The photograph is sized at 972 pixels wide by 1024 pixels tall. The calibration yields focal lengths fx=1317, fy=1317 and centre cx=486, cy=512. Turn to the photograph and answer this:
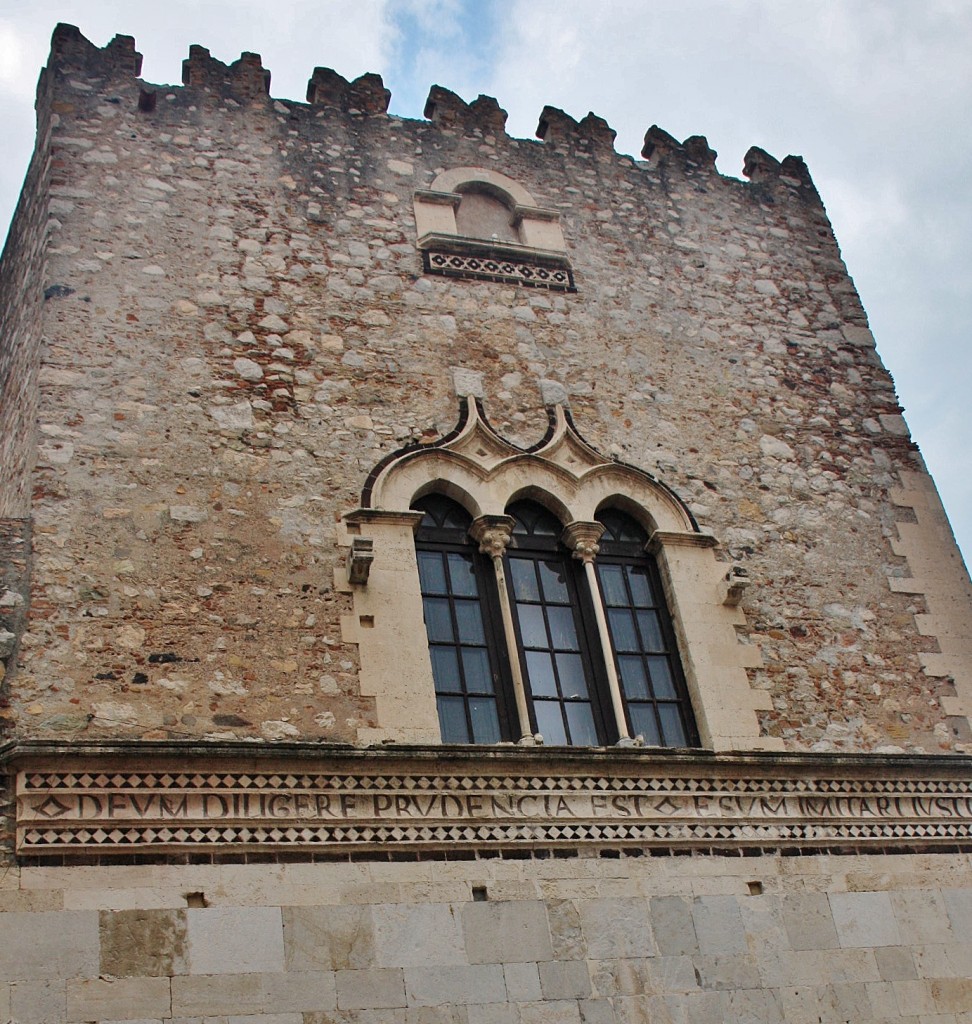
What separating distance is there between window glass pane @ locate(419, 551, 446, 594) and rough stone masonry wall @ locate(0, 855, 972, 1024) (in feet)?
6.34

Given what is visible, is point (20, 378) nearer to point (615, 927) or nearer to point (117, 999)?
point (117, 999)

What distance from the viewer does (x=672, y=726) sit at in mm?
8211

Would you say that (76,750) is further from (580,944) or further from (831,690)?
(831,690)

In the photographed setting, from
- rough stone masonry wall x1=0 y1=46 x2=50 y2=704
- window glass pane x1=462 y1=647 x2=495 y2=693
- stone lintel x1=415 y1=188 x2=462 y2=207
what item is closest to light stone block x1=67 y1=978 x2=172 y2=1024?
rough stone masonry wall x1=0 y1=46 x2=50 y2=704

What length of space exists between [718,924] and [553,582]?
243 cm

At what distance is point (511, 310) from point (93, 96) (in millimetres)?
3507

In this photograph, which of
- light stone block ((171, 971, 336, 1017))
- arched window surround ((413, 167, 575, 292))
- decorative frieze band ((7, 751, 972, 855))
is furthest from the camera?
arched window surround ((413, 167, 575, 292))

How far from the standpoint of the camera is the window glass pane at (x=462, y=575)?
8336 millimetres

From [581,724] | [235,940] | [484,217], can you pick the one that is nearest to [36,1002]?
[235,940]

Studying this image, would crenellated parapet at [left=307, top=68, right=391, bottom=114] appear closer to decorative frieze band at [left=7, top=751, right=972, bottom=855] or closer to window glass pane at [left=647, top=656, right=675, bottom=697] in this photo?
window glass pane at [left=647, top=656, right=675, bottom=697]

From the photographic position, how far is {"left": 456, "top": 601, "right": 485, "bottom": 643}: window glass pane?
812 centimetres

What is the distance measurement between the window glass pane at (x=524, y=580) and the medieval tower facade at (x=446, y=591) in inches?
1.9

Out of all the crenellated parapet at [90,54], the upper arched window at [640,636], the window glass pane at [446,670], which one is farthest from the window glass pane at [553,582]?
the crenellated parapet at [90,54]

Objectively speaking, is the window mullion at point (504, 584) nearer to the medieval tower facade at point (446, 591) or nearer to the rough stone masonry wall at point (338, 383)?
the medieval tower facade at point (446, 591)
